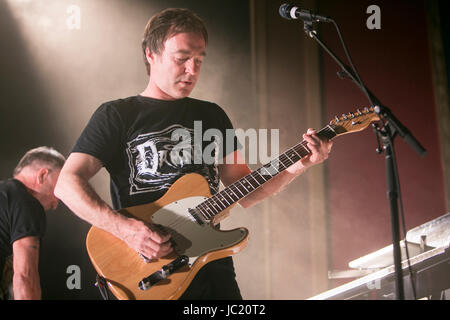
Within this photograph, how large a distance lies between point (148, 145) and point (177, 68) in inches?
17.0

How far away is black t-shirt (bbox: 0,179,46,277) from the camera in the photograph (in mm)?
2059

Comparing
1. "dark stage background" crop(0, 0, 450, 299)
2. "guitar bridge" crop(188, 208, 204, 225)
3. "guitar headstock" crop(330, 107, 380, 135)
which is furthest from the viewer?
"dark stage background" crop(0, 0, 450, 299)

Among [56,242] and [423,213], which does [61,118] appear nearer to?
[56,242]

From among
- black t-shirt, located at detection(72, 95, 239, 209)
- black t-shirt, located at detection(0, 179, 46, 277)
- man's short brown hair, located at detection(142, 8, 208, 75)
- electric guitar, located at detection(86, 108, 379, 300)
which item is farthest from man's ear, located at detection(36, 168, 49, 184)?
man's short brown hair, located at detection(142, 8, 208, 75)

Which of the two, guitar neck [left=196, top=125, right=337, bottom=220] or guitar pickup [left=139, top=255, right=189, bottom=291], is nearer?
guitar pickup [left=139, top=255, right=189, bottom=291]

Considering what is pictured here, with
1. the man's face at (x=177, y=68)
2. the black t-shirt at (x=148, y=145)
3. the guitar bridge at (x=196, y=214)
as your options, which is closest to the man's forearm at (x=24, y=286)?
the black t-shirt at (x=148, y=145)

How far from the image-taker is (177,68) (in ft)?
7.13

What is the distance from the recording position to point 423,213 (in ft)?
8.66

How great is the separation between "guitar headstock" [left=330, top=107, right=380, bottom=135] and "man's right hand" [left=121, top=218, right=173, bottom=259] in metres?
0.92

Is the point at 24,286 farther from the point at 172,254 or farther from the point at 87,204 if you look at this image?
the point at 172,254

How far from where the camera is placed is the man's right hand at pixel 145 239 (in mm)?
1756

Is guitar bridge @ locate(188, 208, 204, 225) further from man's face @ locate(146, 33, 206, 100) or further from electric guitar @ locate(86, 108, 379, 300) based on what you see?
man's face @ locate(146, 33, 206, 100)
